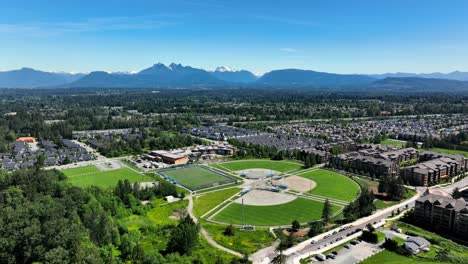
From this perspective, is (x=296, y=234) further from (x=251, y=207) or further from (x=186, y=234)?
(x=186, y=234)

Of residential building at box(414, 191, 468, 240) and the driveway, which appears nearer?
the driveway

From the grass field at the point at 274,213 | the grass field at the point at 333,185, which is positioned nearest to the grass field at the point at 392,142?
the grass field at the point at 333,185

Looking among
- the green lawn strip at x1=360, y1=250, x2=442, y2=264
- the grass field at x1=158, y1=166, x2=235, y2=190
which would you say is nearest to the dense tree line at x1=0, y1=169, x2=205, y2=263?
the grass field at x1=158, y1=166, x2=235, y2=190

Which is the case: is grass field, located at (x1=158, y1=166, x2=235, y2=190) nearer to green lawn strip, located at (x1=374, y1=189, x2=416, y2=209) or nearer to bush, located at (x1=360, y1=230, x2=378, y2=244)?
green lawn strip, located at (x1=374, y1=189, x2=416, y2=209)

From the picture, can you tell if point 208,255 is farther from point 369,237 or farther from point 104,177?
point 104,177

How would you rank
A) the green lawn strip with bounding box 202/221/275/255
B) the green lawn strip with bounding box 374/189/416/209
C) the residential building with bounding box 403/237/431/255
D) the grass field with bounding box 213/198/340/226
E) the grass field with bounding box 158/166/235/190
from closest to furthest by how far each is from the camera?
1. the residential building with bounding box 403/237/431/255
2. the green lawn strip with bounding box 202/221/275/255
3. the grass field with bounding box 213/198/340/226
4. the green lawn strip with bounding box 374/189/416/209
5. the grass field with bounding box 158/166/235/190

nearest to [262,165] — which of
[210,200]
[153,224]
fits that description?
[210,200]
